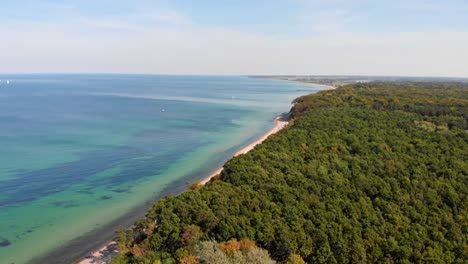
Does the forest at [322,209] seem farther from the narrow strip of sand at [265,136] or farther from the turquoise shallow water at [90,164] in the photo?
the narrow strip of sand at [265,136]

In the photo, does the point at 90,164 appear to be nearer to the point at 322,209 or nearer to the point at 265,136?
the point at 265,136

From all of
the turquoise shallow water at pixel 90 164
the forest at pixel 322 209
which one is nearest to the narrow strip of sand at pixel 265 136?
the turquoise shallow water at pixel 90 164

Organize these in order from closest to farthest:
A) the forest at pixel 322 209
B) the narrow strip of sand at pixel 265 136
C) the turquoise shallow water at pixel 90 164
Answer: the forest at pixel 322 209 → the turquoise shallow water at pixel 90 164 → the narrow strip of sand at pixel 265 136

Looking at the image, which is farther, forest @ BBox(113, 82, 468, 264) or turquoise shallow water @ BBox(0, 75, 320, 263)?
turquoise shallow water @ BBox(0, 75, 320, 263)

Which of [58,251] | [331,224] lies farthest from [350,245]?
[58,251]

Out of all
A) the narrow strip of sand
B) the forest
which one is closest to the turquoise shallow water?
the narrow strip of sand

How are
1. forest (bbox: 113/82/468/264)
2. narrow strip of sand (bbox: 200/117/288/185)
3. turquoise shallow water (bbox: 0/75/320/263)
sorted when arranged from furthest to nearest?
narrow strip of sand (bbox: 200/117/288/185) → turquoise shallow water (bbox: 0/75/320/263) → forest (bbox: 113/82/468/264)

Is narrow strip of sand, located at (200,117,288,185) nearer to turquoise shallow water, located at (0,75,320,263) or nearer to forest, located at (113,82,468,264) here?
turquoise shallow water, located at (0,75,320,263)

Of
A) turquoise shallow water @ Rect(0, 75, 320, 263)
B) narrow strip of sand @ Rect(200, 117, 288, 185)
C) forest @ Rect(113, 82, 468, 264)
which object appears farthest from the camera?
narrow strip of sand @ Rect(200, 117, 288, 185)
